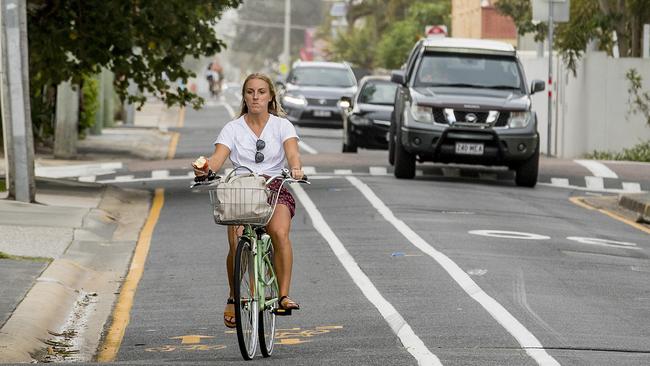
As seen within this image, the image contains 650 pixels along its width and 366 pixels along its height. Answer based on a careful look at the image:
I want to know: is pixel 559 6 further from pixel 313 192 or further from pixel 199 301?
pixel 199 301

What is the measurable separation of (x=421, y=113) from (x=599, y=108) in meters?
9.40

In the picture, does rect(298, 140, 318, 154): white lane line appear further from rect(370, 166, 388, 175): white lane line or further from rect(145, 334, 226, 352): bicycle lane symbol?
rect(145, 334, 226, 352): bicycle lane symbol

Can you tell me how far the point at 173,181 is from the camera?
26.1 metres

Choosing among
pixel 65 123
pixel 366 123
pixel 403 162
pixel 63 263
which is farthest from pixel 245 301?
pixel 65 123

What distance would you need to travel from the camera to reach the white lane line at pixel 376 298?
33.8 ft

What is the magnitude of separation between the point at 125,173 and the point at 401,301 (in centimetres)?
1575

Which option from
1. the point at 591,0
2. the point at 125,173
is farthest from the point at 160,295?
the point at 591,0

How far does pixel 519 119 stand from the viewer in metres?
24.5

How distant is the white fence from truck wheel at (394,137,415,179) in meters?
8.54

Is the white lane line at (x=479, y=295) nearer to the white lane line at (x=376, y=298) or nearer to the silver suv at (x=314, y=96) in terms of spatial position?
the white lane line at (x=376, y=298)

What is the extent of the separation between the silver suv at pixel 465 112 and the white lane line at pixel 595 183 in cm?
111

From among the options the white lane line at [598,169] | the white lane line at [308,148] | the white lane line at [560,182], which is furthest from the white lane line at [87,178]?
the white lane line at [598,169]

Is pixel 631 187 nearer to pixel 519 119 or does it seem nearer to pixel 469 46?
pixel 519 119

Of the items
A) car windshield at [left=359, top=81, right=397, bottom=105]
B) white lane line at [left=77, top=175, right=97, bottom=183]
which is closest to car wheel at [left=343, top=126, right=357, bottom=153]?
car windshield at [left=359, top=81, right=397, bottom=105]
